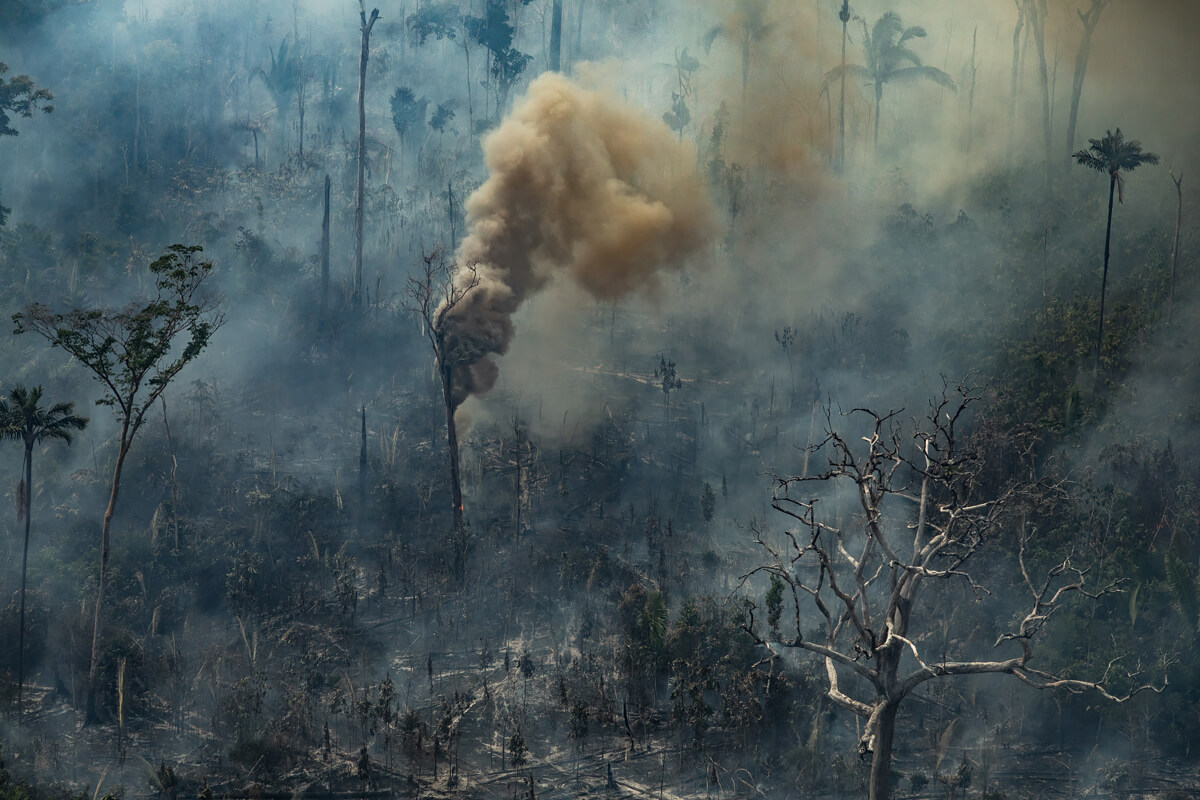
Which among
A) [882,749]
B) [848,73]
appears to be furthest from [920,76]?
[882,749]

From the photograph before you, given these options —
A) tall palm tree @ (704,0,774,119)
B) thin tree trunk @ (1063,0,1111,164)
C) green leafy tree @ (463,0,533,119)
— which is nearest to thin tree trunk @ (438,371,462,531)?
thin tree trunk @ (1063,0,1111,164)

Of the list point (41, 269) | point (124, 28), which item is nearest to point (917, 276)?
point (41, 269)

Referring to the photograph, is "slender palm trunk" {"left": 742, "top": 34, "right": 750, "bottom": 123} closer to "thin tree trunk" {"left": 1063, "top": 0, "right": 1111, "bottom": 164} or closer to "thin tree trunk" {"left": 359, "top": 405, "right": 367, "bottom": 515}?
"thin tree trunk" {"left": 1063, "top": 0, "right": 1111, "bottom": 164}

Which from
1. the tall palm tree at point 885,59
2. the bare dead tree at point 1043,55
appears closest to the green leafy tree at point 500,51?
the tall palm tree at point 885,59

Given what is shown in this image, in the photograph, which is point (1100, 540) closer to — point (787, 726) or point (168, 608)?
point (787, 726)

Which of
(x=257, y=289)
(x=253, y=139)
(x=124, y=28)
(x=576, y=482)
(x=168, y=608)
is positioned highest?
(x=124, y=28)

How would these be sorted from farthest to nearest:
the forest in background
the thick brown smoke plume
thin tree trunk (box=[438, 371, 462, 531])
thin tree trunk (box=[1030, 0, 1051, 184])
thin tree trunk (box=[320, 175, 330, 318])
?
thin tree trunk (box=[1030, 0, 1051, 184]) < thin tree trunk (box=[320, 175, 330, 318]) < the thick brown smoke plume < thin tree trunk (box=[438, 371, 462, 531]) < the forest in background

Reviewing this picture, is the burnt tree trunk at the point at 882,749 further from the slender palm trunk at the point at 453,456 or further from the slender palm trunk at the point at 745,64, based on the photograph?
the slender palm trunk at the point at 745,64
